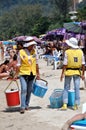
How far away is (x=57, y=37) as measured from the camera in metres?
39.4

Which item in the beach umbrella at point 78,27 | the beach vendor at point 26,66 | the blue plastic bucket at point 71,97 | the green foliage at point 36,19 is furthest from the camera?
the green foliage at point 36,19

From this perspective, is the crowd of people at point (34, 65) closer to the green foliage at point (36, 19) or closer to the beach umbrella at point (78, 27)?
the beach umbrella at point (78, 27)

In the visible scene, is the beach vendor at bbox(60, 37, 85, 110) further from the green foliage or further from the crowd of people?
the green foliage

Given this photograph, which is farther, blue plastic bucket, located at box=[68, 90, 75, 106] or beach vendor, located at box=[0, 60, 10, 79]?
beach vendor, located at box=[0, 60, 10, 79]

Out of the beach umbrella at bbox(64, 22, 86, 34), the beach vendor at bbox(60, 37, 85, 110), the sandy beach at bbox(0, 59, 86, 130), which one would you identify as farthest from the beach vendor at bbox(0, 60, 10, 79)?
the beach vendor at bbox(60, 37, 85, 110)

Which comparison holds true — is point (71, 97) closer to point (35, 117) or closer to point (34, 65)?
point (34, 65)

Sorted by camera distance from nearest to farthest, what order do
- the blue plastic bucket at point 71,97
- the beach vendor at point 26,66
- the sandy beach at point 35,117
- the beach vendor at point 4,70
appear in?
the sandy beach at point 35,117
the beach vendor at point 26,66
the blue plastic bucket at point 71,97
the beach vendor at point 4,70

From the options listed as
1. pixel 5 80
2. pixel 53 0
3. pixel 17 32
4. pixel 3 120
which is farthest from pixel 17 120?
pixel 17 32

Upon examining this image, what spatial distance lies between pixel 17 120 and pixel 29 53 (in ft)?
4.55

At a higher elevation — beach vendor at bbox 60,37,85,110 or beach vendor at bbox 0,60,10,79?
beach vendor at bbox 60,37,85,110

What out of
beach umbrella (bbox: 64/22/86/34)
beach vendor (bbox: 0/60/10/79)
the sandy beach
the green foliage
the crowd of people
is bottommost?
the green foliage

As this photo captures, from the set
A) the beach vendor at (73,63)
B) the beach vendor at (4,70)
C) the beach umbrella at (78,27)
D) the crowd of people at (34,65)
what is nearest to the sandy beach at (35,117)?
the crowd of people at (34,65)

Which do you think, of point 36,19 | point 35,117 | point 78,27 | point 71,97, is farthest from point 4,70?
point 36,19

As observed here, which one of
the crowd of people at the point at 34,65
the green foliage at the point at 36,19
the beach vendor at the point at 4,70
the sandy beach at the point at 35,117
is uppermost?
the crowd of people at the point at 34,65
